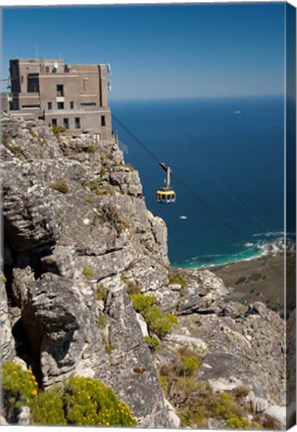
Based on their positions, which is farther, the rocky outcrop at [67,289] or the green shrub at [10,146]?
the green shrub at [10,146]

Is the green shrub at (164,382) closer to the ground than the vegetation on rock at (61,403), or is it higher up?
closer to the ground

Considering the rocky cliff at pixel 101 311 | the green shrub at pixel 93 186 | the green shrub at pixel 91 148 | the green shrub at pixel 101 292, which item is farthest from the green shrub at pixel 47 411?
the green shrub at pixel 91 148

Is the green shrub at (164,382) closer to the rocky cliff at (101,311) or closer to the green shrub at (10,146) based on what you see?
the rocky cliff at (101,311)

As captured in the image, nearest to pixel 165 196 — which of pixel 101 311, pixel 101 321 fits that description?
pixel 101 311

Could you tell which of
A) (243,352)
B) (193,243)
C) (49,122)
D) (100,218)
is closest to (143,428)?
(100,218)

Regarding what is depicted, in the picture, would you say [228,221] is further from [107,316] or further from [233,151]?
[107,316]

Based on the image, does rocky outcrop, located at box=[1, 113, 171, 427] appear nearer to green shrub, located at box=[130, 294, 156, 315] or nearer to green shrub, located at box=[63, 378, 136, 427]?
green shrub, located at box=[63, 378, 136, 427]

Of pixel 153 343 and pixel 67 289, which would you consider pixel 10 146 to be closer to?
pixel 67 289
